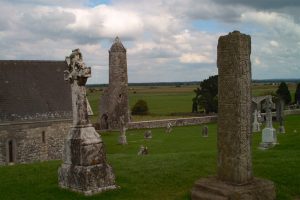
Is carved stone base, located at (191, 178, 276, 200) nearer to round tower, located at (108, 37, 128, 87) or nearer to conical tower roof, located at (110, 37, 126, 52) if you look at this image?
round tower, located at (108, 37, 128, 87)

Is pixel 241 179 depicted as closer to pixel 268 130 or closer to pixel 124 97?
pixel 268 130

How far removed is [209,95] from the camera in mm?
57594

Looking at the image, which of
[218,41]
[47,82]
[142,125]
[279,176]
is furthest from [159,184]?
[142,125]

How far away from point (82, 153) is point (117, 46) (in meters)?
38.4

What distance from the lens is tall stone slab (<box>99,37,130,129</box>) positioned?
47.5 metres

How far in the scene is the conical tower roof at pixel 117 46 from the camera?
47.7 metres

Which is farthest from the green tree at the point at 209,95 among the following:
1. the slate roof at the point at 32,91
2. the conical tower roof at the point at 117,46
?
the slate roof at the point at 32,91

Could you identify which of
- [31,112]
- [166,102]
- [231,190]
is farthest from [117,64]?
[166,102]

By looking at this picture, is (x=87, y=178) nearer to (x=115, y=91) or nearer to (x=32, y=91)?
(x=32, y=91)

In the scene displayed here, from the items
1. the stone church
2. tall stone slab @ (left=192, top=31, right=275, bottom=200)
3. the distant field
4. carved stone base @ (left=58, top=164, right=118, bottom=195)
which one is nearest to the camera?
tall stone slab @ (left=192, top=31, right=275, bottom=200)

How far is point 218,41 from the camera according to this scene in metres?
9.31

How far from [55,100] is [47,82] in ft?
5.67

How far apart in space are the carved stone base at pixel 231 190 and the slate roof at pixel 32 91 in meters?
18.9

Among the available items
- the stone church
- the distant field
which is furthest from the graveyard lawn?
the distant field
